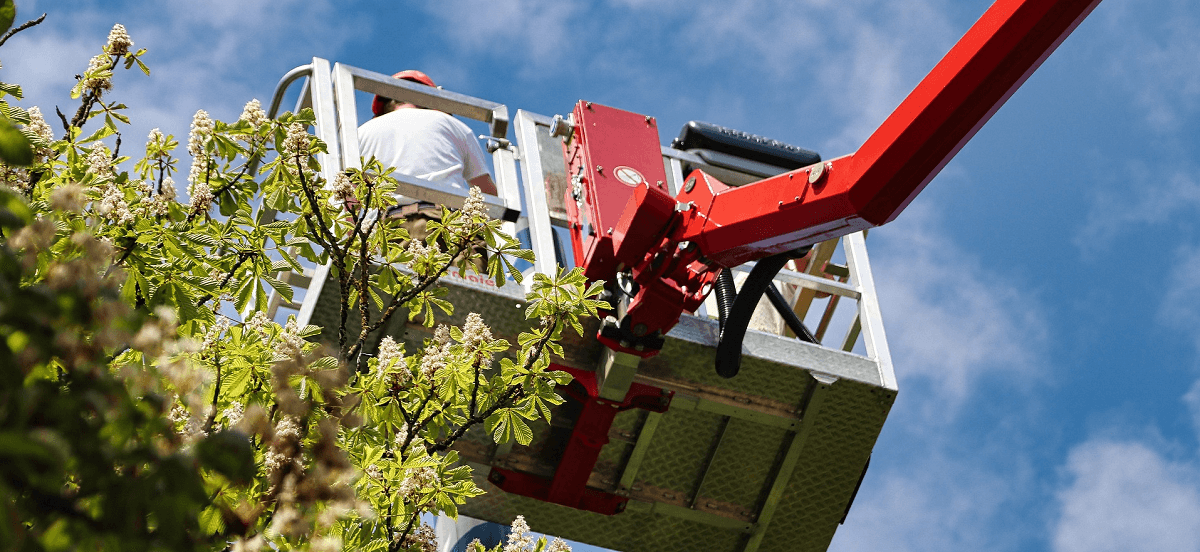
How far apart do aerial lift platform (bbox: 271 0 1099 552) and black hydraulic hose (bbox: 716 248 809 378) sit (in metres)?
0.01

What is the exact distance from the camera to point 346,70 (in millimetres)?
8477

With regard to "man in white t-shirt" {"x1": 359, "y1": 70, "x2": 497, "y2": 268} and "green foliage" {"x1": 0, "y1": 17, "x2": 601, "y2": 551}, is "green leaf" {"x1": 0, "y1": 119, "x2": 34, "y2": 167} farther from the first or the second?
"man in white t-shirt" {"x1": 359, "y1": 70, "x2": 497, "y2": 268}

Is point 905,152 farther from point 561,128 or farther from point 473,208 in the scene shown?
point 561,128

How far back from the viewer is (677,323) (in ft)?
24.9

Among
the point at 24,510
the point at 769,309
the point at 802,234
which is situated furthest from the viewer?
the point at 769,309

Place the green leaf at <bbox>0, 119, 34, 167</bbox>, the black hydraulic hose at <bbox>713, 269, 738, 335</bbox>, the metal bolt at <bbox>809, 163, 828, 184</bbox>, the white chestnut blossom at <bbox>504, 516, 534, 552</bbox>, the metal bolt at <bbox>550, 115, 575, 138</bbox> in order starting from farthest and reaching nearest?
the metal bolt at <bbox>550, 115, 575, 138</bbox>, the black hydraulic hose at <bbox>713, 269, 738, 335</bbox>, the metal bolt at <bbox>809, 163, 828, 184</bbox>, the white chestnut blossom at <bbox>504, 516, 534, 552</bbox>, the green leaf at <bbox>0, 119, 34, 167</bbox>

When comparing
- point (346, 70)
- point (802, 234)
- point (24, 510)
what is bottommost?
point (24, 510)

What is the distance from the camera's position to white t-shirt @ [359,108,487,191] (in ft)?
26.5

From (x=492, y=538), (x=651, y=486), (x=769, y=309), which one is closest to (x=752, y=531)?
(x=651, y=486)

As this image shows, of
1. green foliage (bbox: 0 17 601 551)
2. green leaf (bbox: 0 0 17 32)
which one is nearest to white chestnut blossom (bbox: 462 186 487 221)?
green foliage (bbox: 0 17 601 551)

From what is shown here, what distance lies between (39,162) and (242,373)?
1553 millimetres

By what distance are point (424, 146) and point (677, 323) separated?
6.98ft

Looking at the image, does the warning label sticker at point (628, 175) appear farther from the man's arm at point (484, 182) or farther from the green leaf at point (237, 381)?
the green leaf at point (237, 381)

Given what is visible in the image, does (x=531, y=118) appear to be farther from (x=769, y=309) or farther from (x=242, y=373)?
(x=242, y=373)
